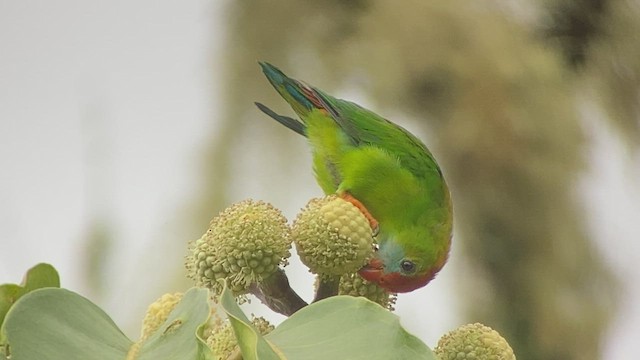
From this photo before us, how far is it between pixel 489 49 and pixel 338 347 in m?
1.44

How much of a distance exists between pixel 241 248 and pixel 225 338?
5 cm

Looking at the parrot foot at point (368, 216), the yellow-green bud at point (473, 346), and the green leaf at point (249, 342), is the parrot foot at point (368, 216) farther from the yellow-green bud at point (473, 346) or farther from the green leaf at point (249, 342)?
the green leaf at point (249, 342)

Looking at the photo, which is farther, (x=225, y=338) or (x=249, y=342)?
(x=225, y=338)

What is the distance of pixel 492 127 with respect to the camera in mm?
1594

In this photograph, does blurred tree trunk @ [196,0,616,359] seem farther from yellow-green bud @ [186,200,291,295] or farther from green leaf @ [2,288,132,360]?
green leaf @ [2,288,132,360]

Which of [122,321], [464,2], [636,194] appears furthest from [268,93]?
[636,194]

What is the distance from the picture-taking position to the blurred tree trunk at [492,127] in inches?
62.2

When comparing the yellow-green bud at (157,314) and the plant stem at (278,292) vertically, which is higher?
the plant stem at (278,292)

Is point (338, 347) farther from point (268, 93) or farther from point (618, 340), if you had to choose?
point (618, 340)

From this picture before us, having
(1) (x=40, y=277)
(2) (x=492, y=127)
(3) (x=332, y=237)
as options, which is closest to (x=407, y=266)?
(3) (x=332, y=237)

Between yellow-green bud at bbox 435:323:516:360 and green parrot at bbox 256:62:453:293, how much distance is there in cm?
13

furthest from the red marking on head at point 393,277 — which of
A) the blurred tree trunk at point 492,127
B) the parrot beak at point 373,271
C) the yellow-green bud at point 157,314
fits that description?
the blurred tree trunk at point 492,127

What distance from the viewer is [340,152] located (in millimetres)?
767

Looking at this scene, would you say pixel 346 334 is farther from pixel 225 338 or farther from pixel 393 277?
pixel 393 277
